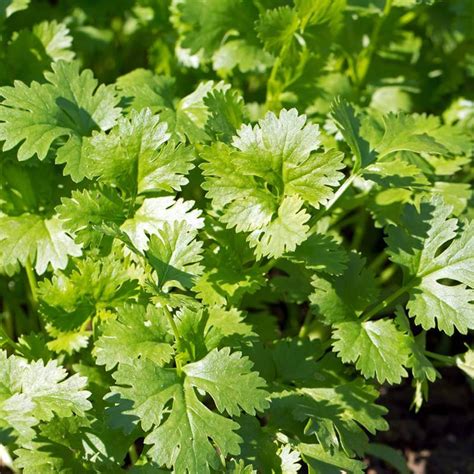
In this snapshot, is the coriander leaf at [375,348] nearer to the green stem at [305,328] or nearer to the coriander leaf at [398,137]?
the green stem at [305,328]

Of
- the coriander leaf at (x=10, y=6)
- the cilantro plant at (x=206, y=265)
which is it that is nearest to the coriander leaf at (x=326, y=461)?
the cilantro plant at (x=206, y=265)

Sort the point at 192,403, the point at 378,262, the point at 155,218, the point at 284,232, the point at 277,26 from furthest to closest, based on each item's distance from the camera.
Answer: the point at 378,262 → the point at 277,26 → the point at 155,218 → the point at 284,232 → the point at 192,403

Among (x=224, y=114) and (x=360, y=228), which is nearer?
(x=224, y=114)

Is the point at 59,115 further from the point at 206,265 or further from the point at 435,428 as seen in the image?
the point at 435,428

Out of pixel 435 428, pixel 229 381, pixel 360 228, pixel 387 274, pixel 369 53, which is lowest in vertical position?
pixel 435 428

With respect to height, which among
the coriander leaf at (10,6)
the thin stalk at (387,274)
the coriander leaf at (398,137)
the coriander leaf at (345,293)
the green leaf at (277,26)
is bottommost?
the thin stalk at (387,274)

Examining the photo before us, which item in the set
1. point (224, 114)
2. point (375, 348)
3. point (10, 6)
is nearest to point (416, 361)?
point (375, 348)

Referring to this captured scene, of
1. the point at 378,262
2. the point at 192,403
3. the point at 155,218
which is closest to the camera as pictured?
the point at 192,403
